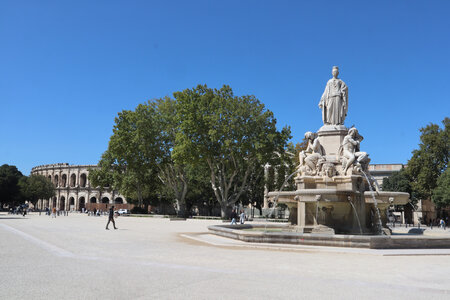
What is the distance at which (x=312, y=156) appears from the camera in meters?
17.3

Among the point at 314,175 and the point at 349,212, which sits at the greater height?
the point at 314,175

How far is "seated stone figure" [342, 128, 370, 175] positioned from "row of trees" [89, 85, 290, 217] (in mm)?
22852

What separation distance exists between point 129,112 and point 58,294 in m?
44.9

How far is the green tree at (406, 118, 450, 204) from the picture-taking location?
51.5 metres

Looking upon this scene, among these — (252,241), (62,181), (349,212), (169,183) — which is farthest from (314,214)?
(62,181)

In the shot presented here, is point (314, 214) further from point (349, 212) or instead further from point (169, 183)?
point (169, 183)

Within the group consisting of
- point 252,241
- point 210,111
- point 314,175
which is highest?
point 210,111

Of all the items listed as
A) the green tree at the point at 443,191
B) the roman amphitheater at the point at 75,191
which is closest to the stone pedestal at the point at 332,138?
the green tree at the point at 443,191

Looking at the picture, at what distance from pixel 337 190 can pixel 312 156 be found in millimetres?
2418

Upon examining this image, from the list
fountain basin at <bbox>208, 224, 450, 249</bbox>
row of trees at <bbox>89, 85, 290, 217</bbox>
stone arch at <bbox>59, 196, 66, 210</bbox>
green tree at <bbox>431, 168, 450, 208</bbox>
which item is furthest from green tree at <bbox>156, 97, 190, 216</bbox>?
stone arch at <bbox>59, 196, 66, 210</bbox>

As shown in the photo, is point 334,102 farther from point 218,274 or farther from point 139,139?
point 139,139

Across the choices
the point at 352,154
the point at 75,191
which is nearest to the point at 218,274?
the point at 352,154

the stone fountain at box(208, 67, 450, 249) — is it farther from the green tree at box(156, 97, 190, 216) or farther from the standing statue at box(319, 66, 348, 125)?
the green tree at box(156, 97, 190, 216)

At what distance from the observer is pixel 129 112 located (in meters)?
49.4
